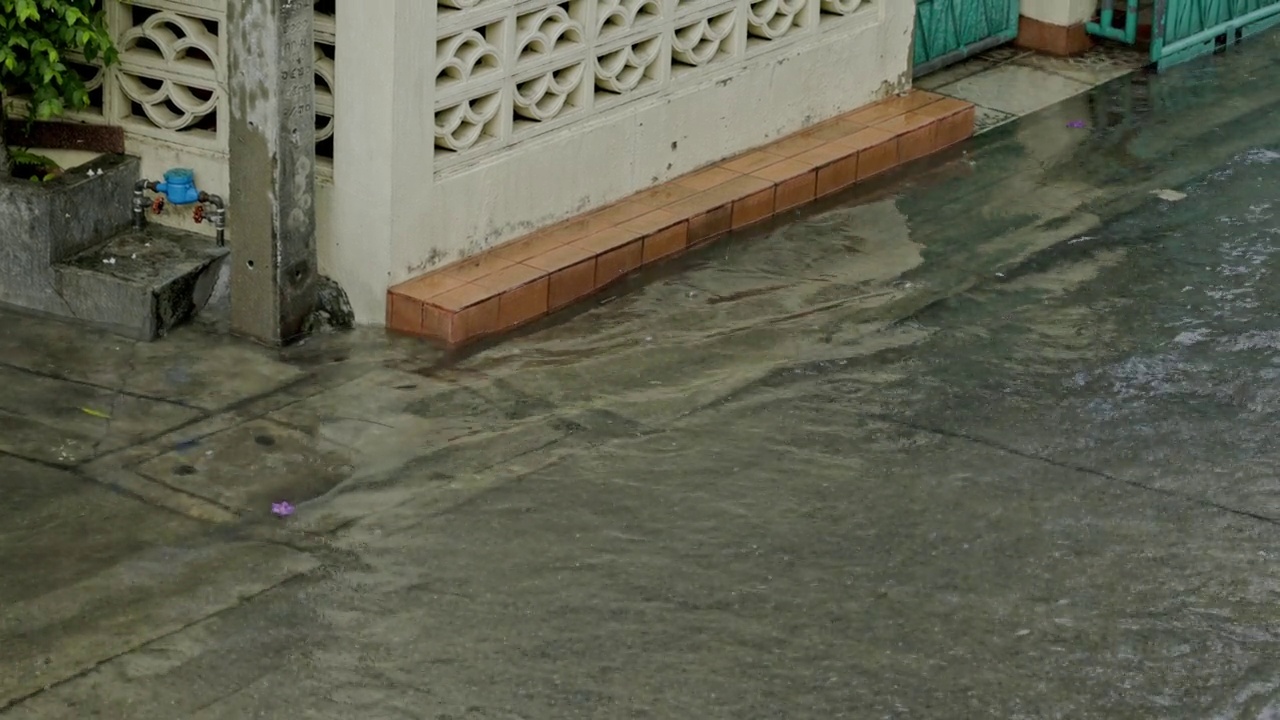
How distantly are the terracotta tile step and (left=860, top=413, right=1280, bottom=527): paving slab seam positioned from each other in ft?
5.07

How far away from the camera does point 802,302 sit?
8445mm

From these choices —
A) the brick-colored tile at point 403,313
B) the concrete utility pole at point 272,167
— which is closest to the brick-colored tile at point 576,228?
the brick-colored tile at point 403,313

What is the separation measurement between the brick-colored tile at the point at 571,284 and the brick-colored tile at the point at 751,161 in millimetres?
1347

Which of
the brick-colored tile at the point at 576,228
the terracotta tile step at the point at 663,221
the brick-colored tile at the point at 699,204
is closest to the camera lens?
the terracotta tile step at the point at 663,221

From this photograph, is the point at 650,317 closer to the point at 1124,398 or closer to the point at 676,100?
the point at 676,100

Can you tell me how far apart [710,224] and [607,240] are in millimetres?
647

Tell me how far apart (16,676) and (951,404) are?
3561mm

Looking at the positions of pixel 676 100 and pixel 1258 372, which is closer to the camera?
pixel 1258 372

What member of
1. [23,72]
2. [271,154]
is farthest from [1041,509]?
[23,72]

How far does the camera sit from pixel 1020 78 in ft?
38.3

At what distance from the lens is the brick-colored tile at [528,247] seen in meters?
8.36

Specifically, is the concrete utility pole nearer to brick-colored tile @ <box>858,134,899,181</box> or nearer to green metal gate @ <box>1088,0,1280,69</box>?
brick-colored tile @ <box>858,134,899,181</box>

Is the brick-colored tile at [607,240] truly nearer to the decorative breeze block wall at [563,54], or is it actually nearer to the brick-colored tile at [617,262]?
the brick-colored tile at [617,262]

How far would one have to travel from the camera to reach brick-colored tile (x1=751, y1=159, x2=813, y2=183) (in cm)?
942
